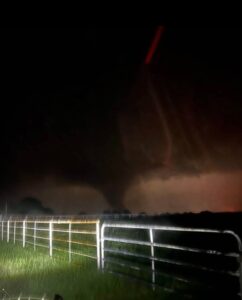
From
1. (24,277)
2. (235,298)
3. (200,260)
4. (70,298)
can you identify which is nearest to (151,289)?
(70,298)

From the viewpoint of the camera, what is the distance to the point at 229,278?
14930 mm

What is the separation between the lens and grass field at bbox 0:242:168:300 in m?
8.28

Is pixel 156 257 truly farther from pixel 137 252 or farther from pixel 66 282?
pixel 137 252

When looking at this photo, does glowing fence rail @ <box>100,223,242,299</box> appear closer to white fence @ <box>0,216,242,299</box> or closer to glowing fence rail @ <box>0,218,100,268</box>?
white fence @ <box>0,216,242,299</box>

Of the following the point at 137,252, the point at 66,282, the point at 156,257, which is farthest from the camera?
the point at 137,252

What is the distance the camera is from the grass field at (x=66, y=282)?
27.2 feet

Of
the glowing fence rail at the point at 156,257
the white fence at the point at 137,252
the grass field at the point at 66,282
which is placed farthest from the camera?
the grass field at the point at 66,282

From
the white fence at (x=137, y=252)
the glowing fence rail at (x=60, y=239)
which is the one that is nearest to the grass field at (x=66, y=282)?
the white fence at (x=137, y=252)

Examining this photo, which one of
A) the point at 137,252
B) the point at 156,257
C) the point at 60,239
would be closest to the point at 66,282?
the point at 156,257

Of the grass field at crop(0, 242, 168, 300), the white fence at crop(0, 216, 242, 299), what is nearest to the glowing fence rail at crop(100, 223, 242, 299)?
the white fence at crop(0, 216, 242, 299)

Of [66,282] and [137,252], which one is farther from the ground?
[137,252]

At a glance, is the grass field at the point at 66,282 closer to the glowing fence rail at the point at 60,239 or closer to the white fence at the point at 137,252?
the white fence at the point at 137,252

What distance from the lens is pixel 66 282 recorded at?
31.4 feet

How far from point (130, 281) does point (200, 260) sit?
1458cm
